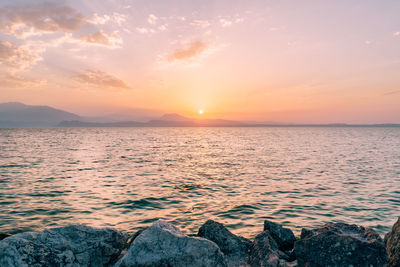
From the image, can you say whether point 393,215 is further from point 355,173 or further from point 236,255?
point 355,173

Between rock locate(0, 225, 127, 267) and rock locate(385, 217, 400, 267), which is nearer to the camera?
rock locate(0, 225, 127, 267)

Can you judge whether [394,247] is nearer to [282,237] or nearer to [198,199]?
[282,237]

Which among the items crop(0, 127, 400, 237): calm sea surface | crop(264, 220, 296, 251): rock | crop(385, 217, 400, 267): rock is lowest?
crop(0, 127, 400, 237): calm sea surface

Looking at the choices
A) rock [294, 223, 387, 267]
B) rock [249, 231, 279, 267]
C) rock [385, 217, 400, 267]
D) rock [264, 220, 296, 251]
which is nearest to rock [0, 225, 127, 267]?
rock [249, 231, 279, 267]

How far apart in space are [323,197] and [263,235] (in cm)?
1065

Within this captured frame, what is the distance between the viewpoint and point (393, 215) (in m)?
13.3

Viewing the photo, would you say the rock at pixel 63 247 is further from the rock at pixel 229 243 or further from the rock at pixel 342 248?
the rock at pixel 342 248

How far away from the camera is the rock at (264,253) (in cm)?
718

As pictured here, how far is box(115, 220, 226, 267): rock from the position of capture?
5.96 meters

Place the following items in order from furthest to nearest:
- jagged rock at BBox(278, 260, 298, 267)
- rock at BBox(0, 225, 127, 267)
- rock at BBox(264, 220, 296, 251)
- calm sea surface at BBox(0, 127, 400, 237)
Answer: calm sea surface at BBox(0, 127, 400, 237) → rock at BBox(264, 220, 296, 251) → jagged rock at BBox(278, 260, 298, 267) → rock at BBox(0, 225, 127, 267)

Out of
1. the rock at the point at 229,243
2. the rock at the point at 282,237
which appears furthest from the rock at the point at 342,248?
the rock at the point at 282,237

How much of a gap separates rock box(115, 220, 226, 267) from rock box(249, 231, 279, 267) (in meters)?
1.78

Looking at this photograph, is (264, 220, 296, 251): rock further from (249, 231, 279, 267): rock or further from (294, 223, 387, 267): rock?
(294, 223, 387, 267): rock

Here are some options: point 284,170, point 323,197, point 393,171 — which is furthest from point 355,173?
point 323,197
